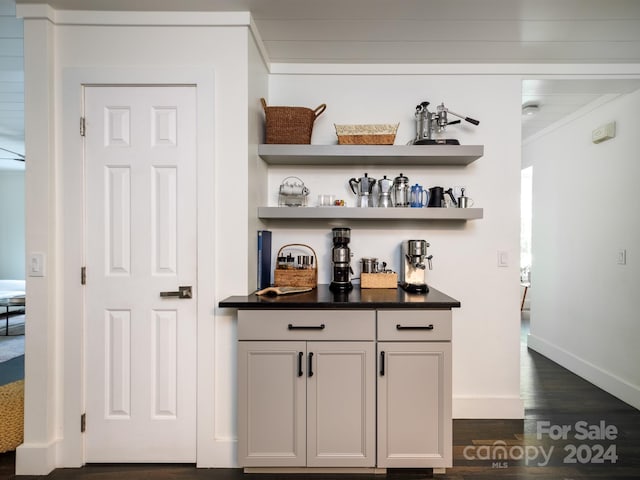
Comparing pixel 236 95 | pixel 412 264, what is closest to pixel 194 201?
pixel 236 95

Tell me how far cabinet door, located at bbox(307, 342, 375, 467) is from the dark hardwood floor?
0.16 metres

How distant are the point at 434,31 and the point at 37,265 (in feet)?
8.89

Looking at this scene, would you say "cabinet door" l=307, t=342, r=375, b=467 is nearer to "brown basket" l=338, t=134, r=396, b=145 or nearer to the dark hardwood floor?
the dark hardwood floor

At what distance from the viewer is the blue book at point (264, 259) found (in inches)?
92.5

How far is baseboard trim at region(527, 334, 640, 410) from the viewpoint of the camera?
2855 millimetres

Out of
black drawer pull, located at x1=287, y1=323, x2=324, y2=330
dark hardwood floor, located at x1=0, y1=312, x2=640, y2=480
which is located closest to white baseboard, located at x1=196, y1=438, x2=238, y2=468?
dark hardwood floor, located at x1=0, y1=312, x2=640, y2=480

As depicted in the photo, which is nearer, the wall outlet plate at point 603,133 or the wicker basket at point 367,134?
the wicker basket at point 367,134

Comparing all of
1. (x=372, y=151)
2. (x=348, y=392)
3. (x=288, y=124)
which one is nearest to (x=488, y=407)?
(x=348, y=392)

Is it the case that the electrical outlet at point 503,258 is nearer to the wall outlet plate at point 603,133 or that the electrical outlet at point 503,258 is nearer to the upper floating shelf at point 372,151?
the upper floating shelf at point 372,151

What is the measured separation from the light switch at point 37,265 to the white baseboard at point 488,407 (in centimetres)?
280

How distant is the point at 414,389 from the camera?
1.92 metres

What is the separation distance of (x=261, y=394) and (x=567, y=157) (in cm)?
371

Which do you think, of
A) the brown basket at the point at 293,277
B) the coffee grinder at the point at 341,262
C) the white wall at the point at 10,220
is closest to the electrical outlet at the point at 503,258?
the coffee grinder at the point at 341,262

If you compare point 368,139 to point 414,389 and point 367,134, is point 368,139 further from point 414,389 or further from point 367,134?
point 414,389
